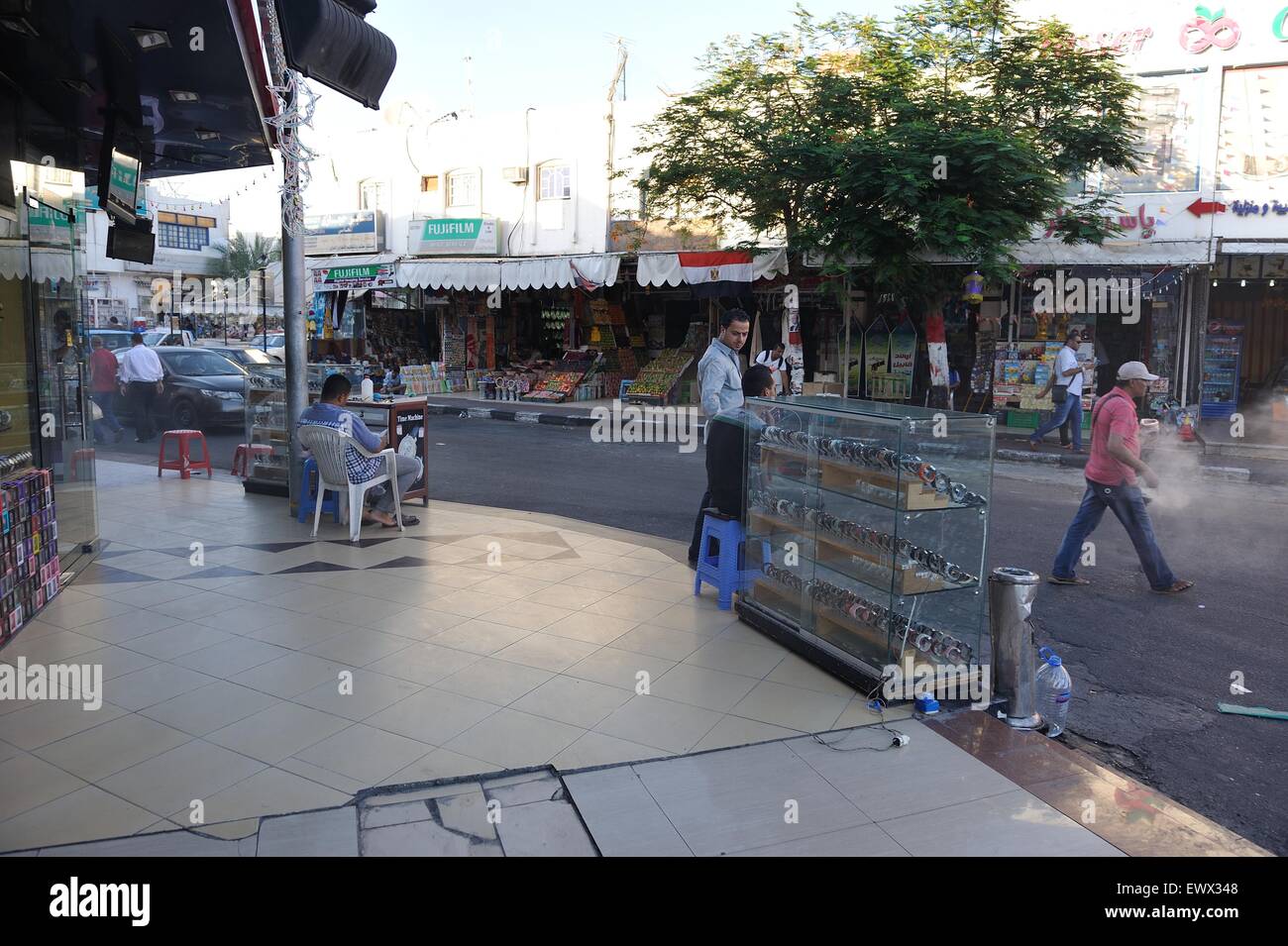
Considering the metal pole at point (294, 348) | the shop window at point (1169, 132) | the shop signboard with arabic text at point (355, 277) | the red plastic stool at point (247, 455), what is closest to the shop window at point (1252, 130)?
the shop window at point (1169, 132)

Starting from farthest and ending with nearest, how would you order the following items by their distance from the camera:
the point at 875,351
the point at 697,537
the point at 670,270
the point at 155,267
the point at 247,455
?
the point at 155,267 → the point at 670,270 → the point at 875,351 → the point at 247,455 → the point at 697,537

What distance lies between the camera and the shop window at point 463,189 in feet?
77.9

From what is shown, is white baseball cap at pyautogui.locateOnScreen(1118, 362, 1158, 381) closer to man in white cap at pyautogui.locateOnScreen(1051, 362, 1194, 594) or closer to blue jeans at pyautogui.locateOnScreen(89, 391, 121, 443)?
man in white cap at pyautogui.locateOnScreen(1051, 362, 1194, 594)

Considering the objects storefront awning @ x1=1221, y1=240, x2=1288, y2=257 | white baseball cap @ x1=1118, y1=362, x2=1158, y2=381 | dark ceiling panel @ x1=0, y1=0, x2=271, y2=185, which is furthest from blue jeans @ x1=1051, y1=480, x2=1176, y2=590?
storefront awning @ x1=1221, y1=240, x2=1288, y2=257

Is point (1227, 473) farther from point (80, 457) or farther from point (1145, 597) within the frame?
point (80, 457)

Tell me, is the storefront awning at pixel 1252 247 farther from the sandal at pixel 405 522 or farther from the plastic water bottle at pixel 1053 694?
the sandal at pixel 405 522

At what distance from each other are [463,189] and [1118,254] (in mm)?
15316

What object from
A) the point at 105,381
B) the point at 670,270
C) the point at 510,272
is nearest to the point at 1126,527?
the point at 670,270

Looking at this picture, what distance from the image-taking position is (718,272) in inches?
733

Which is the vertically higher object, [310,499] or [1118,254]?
[1118,254]

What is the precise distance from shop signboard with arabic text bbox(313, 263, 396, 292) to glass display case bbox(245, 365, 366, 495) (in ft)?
42.8

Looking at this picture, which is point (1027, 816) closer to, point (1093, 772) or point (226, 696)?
point (1093, 772)

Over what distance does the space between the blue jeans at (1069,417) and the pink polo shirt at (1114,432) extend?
7831 mm
